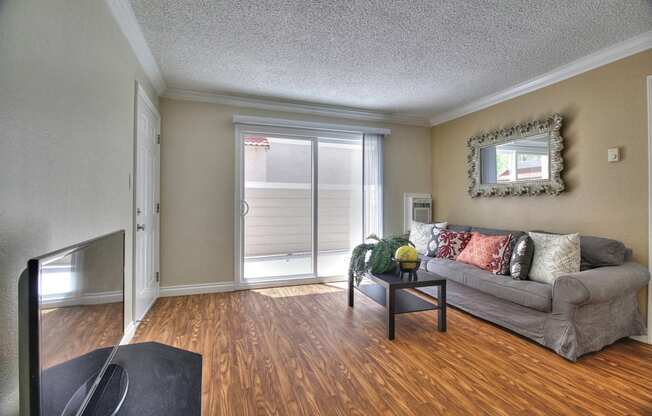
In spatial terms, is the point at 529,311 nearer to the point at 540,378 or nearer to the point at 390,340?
the point at 540,378

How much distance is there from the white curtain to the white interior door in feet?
8.58

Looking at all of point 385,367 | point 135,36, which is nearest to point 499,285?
point 385,367

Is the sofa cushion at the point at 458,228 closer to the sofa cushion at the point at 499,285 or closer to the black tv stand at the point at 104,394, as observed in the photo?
the sofa cushion at the point at 499,285

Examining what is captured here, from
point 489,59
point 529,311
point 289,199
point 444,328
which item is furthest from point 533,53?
point 289,199

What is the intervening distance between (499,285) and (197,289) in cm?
322

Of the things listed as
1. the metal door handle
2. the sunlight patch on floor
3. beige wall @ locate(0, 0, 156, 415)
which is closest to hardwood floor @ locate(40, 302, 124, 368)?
beige wall @ locate(0, 0, 156, 415)

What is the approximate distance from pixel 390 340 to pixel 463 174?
2.71 m

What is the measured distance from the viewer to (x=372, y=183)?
4.38 metres

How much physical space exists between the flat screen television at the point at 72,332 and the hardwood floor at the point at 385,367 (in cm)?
79

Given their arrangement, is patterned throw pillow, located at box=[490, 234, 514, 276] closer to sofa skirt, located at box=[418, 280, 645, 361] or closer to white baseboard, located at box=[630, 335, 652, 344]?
sofa skirt, located at box=[418, 280, 645, 361]

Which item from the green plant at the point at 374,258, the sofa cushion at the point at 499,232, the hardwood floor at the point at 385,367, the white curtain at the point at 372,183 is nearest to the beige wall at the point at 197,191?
the hardwood floor at the point at 385,367

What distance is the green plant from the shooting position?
9.13 feet

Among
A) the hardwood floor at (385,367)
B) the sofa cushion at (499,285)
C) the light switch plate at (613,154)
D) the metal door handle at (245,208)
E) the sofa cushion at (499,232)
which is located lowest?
the hardwood floor at (385,367)

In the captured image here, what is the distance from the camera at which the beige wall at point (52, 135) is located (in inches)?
36.5
